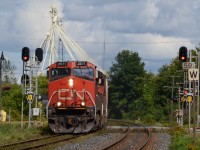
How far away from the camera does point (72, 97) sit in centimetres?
3412

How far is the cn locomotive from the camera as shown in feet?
111

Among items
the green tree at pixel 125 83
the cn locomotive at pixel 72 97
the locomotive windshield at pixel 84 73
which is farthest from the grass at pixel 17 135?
the green tree at pixel 125 83

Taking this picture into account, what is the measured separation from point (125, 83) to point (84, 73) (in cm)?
10152

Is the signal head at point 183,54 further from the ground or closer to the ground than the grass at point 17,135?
further from the ground

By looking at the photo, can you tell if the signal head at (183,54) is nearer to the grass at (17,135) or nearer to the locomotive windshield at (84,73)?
the locomotive windshield at (84,73)

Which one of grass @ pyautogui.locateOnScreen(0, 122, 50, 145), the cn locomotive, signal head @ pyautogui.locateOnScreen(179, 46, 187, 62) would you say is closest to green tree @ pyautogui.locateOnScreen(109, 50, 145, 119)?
grass @ pyautogui.locateOnScreen(0, 122, 50, 145)

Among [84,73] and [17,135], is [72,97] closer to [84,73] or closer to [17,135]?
[84,73]

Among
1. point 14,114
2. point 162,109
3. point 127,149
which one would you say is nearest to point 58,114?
point 127,149

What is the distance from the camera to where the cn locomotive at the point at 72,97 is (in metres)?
33.9

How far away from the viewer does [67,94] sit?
34156 mm

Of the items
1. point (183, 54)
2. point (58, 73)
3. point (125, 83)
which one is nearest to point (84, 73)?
point (58, 73)

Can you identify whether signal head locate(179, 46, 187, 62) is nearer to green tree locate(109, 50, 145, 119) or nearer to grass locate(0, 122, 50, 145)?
grass locate(0, 122, 50, 145)

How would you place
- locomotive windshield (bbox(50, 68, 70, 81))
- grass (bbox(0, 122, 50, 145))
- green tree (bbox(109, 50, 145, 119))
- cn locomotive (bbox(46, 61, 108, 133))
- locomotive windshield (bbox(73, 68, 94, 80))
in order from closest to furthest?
grass (bbox(0, 122, 50, 145))
cn locomotive (bbox(46, 61, 108, 133))
locomotive windshield (bbox(73, 68, 94, 80))
locomotive windshield (bbox(50, 68, 70, 81))
green tree (bbox(109, 50, 145, 119))

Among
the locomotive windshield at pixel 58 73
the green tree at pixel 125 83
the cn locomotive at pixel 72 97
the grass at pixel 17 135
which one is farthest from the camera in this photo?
the green tree at pixel 125 83
